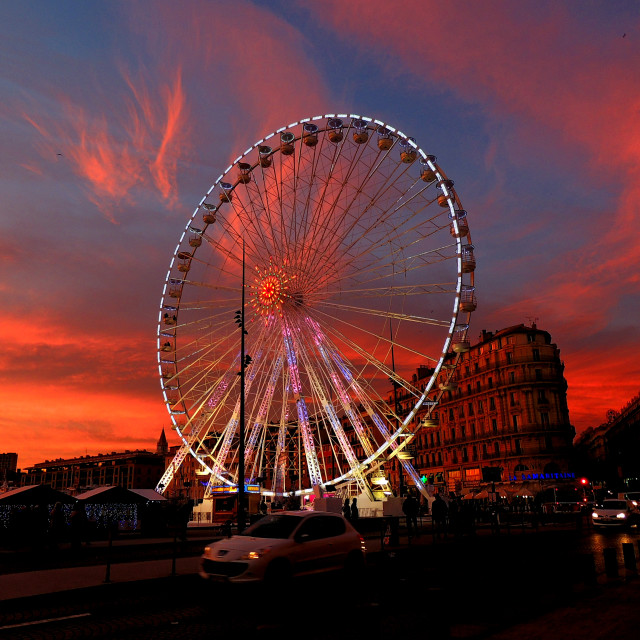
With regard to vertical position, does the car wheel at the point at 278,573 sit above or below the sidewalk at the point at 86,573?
above

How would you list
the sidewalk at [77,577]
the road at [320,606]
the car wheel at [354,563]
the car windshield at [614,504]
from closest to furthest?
the road at [320,606] → the sidewalk at [77,577] → the car wheel at [354,563] → the car windshield at [614,504]

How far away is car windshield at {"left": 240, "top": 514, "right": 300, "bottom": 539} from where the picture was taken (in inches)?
496

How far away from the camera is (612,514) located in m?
30.9

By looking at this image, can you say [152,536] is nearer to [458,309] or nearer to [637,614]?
[458,309]

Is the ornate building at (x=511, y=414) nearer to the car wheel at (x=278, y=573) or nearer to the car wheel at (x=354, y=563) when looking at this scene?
the car wheel at (x=354, y=563)

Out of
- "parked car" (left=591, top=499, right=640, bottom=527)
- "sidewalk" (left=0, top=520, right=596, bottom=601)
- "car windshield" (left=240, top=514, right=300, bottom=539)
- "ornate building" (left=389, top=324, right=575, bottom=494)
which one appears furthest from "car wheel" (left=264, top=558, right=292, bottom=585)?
"ornate building" (left=389, top=324, right=575, bottom=494)

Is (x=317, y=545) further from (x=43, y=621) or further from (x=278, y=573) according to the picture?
(x=43, y=621)

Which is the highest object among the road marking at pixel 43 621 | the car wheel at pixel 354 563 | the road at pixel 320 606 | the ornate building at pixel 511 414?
the ornate building at pixel 511 414

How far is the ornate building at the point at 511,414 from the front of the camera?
2886 inches

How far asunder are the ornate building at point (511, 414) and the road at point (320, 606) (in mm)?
57302

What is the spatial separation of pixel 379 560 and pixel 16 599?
10024mm

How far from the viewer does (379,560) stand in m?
18.0

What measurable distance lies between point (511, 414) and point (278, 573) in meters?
69.5

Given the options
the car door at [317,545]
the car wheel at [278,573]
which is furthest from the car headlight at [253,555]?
the car door at [317,545]
